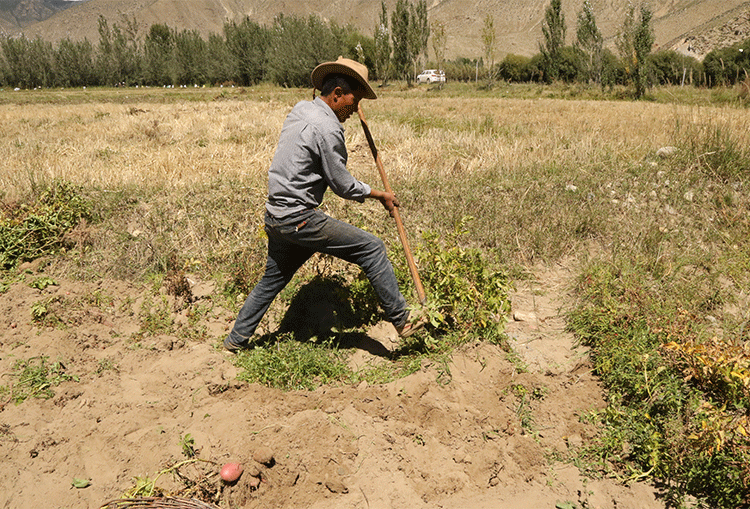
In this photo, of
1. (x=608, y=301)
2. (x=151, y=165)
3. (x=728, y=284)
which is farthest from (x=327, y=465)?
(x=151, y=165)

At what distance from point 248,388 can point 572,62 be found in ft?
147

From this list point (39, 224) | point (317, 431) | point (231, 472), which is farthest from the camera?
point (39, 224)

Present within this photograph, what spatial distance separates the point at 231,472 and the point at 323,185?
77.5 inches

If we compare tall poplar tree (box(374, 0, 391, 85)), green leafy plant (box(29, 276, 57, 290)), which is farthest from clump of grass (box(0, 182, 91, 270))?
tall poplar tree (box(374, 0, 391, 85))

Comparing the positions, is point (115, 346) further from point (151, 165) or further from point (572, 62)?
point (572, 62)

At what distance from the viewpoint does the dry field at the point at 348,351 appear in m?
3.02

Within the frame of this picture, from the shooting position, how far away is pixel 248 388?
3.77 metres

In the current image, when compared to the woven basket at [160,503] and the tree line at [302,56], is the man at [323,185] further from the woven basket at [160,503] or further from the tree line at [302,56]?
the tree line at [302,56]

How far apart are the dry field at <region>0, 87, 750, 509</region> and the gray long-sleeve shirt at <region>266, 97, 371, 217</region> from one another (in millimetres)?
1378

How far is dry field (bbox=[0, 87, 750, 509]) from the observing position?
9.90 feet

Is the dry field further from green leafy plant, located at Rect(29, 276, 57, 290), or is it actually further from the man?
the man

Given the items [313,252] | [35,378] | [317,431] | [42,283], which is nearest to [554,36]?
[313,252]

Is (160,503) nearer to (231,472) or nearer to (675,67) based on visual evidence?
(231,472)

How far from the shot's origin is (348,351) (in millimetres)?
4309
